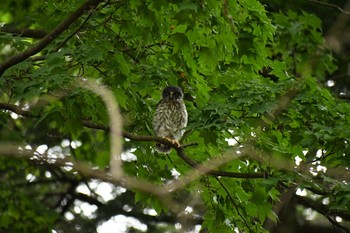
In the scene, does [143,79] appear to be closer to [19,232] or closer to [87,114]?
[87,114]

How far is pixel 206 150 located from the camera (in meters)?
8.20

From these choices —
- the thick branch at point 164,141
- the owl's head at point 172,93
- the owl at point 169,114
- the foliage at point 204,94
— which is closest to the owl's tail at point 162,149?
the owl at point 169,114

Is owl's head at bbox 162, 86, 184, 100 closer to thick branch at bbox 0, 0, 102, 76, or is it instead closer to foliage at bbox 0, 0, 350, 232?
foliage at bbox 0, 0, 350, 232

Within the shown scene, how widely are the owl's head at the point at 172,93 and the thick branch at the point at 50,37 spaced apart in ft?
6.57

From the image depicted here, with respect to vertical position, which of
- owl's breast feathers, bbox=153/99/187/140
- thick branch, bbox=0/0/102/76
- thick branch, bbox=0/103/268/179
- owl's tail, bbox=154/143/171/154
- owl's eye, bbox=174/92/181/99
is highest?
→ owl's eye, bbox=174/92/181/99

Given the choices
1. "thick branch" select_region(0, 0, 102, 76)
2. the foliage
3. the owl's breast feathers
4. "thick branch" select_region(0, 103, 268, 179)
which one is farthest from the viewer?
the owl's breast feathers

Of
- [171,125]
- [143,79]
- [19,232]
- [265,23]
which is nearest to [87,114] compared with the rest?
[143,79]

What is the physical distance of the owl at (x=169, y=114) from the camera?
27.1ft

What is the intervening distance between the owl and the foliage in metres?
0.12

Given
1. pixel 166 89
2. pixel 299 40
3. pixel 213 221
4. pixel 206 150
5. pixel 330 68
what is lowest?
pixel 213 221

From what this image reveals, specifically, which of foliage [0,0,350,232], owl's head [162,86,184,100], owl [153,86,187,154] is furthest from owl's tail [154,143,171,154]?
owl's head [162,86,184,100]

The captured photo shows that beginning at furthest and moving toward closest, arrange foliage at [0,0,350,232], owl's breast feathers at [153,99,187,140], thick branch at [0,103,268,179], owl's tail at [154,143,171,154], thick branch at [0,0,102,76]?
owl's breast feathers at [153,99,187,140] < owl's tail at [154,143,171,154] < foliage at [0,0,350,232] < thick branch at [0,103,268,179] < thick branch at [0,0,102,76]

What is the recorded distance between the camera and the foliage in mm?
6684

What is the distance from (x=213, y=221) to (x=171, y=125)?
3.71 ft
